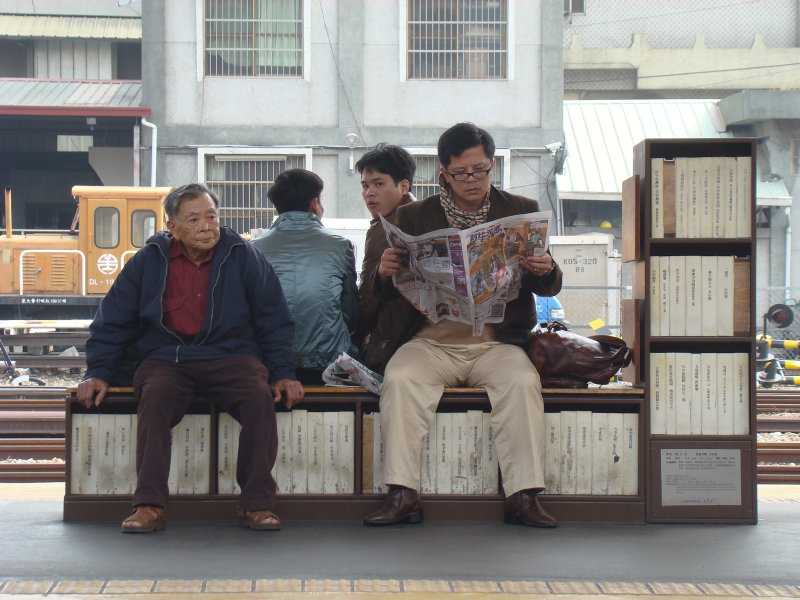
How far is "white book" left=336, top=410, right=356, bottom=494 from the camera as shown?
3775 mm

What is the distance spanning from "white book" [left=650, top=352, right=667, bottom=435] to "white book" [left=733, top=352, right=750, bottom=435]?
286 mm

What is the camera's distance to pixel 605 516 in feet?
12.3

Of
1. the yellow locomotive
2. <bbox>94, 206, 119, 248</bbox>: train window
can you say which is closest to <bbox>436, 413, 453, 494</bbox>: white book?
the yellow locomotive

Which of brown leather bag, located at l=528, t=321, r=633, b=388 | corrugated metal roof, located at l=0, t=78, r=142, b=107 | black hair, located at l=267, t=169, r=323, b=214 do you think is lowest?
brown leather bag, located at l=528, t=321, r=633, b=388

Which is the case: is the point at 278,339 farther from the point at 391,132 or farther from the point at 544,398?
the point at 391,132

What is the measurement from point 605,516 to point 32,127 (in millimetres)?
17320

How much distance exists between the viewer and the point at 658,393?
12.4 feet

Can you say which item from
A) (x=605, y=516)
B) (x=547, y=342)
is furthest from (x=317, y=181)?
(x=605, y=516)

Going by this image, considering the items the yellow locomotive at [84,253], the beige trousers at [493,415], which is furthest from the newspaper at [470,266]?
the yellow locomotive at [84,253]

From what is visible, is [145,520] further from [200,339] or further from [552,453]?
[552,453]

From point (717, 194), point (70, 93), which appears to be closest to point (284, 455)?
point (717, 194)

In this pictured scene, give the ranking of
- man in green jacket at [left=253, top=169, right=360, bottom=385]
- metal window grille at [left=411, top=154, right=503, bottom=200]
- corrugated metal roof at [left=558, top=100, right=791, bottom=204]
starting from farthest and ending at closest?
1. corrugated metal roof at [left=558, top=100, right=791, bottom=204]
2. metal window grille at [left=411, top=154, right=503, bottom=200]
3. man in green jacket at [left=253, top=169, right=360, bottom=385]

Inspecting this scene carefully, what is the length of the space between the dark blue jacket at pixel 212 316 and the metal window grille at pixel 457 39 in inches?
529

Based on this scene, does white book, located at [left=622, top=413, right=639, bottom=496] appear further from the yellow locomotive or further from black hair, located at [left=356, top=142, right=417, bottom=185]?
the yellow locomotive
